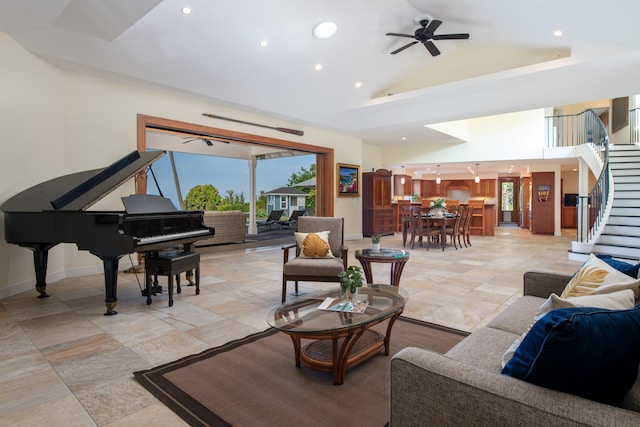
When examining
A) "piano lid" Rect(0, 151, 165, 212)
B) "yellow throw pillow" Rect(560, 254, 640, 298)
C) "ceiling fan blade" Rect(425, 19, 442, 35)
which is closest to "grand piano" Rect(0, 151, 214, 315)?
"piano lid" Rect(0, 151, 165, 212)

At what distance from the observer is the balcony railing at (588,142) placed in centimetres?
698

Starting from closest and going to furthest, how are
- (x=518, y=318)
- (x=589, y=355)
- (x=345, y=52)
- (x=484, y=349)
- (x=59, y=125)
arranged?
(x=589, y=355) < (x=484, y=349) < (x=518, y=318) < (x=59, y=125) < (x=345, y=52)

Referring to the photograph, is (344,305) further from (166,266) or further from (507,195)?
(507,195)

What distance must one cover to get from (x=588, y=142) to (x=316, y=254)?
937 centimetres

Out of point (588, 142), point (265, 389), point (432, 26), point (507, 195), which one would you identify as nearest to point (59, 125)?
point (265, 389)

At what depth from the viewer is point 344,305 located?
2426 millimetres

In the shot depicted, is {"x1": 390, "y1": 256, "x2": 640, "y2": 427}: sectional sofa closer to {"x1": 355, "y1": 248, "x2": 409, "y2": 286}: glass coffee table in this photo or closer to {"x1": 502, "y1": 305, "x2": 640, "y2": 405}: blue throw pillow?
{"x1": 502, "y1": 305, "x2": 640, "y2": 405}: blue throw pillow

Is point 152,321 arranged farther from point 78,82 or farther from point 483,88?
point 483,88

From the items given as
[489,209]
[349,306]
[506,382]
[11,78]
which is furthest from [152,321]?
[489,209]

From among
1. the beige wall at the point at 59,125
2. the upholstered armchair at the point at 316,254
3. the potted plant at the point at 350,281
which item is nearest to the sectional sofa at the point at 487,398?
the potted plant at the point at 350,281

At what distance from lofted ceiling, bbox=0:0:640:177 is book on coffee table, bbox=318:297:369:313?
3366 millimetres

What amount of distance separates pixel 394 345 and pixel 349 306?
0.61 metres

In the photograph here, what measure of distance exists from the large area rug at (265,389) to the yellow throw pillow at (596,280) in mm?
1050

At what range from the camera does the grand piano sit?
3.30m
